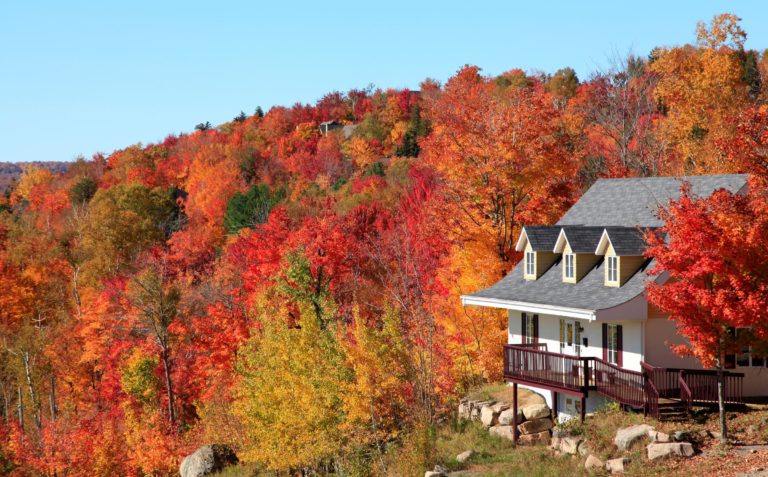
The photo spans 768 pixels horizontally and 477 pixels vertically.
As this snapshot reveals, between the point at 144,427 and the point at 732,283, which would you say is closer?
the point at 732,283

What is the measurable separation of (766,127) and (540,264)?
A: 10.8m

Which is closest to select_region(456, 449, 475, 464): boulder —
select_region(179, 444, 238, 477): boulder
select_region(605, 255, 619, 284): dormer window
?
select_region(605, 255, 619, 284): dormer window

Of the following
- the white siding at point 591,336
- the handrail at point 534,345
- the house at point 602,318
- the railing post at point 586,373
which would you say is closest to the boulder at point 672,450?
the house at point 602,318

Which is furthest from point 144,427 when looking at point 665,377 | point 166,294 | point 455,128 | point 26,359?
point 665,377

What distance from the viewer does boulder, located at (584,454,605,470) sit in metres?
26.5

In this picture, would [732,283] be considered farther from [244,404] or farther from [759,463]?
[244,404]

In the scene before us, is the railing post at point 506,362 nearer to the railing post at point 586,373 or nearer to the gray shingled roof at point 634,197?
the railing post at point 586,373

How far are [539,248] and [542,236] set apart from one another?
69 cm

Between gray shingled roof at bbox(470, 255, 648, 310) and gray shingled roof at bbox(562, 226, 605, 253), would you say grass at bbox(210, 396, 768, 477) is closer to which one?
gray shingled roof at bbox(470, 255, 648, 310)

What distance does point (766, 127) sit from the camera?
1069 inches

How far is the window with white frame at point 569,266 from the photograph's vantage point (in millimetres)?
33062

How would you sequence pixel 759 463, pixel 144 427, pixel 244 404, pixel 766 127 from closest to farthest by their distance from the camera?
pixel 759 463 → pixel 766 127 → pixel 244 404 → pixel 144 427

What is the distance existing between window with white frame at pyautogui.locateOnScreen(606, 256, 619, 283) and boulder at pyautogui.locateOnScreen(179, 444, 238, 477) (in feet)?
76.7

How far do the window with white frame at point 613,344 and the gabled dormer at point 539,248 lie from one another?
16.4 ft
